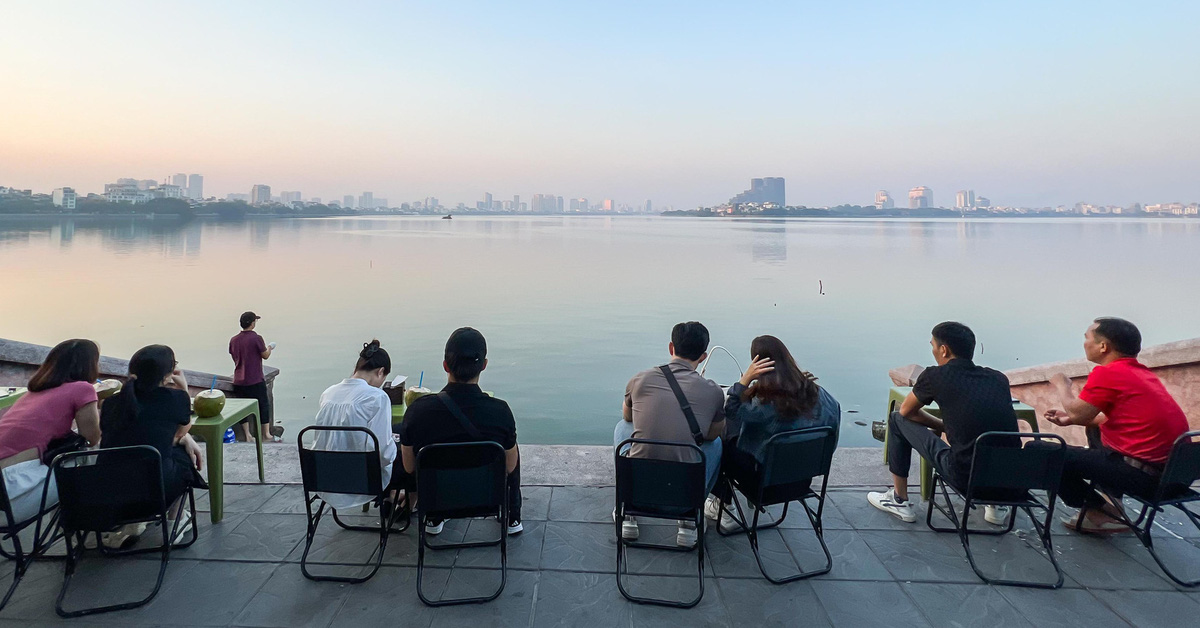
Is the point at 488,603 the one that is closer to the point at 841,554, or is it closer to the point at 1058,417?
the point at 841,554

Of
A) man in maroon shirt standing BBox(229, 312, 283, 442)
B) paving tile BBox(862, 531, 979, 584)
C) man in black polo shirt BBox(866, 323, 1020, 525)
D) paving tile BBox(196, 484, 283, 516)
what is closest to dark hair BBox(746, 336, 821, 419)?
man in black polo shirt BBox(866, 323, 1020, 525)

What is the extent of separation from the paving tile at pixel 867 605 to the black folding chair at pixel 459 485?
1719 millimetres

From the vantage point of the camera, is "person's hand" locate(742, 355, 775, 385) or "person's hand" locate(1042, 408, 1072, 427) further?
"person's hand" locate(1042, 408, 1072, 427)

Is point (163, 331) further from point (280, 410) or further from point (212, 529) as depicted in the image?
point (212, 529)

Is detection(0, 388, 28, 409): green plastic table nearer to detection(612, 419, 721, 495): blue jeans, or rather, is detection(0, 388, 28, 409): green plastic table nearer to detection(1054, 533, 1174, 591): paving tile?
detection(612, 419, 721, 495): blue jeans

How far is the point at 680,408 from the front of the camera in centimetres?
368

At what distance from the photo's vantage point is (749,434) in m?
3.87

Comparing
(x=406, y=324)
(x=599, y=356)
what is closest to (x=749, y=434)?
(x=599, y=356)

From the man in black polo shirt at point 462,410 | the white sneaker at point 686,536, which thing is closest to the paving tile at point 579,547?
the white sneaker at point 686,536

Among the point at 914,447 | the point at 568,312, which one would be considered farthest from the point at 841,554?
the point at 568,312

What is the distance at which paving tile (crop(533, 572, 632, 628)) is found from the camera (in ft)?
10.3

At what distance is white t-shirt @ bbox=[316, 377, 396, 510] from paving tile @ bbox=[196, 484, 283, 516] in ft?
3.36

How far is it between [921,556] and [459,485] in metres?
2.75

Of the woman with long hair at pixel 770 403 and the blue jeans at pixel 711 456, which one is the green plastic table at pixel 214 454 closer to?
the blue jeans at pixel 711 456
